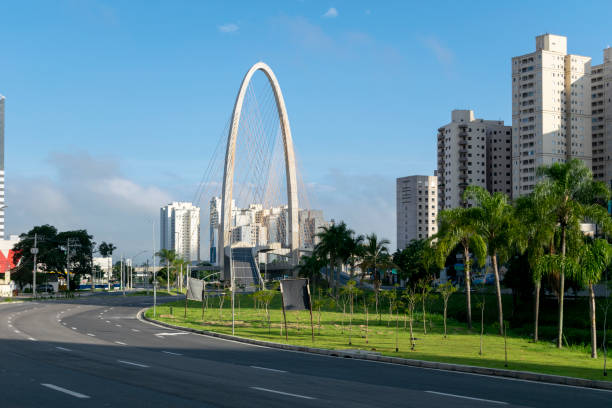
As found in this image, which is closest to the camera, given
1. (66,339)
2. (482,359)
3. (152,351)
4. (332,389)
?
(332,389)

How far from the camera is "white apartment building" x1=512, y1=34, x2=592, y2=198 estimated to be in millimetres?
147875

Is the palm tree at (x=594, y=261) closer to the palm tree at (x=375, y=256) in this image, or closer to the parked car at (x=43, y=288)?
the palm tree at (x=375, y=256)

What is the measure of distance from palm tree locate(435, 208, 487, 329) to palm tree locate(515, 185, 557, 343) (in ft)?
12.6

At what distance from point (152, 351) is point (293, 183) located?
84.6 metres

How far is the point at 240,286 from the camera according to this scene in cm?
12244

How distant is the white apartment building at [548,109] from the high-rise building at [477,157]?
14653mm

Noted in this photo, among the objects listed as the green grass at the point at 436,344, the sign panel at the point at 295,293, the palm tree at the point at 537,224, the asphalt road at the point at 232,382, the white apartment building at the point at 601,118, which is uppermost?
the white apartment building at the point at 601,118

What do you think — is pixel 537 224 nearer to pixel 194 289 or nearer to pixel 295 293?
pixel 295 293

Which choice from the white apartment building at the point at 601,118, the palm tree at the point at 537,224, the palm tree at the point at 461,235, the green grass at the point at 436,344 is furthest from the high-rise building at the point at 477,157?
the palm tree at the point at 537,224

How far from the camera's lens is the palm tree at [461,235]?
139 feet

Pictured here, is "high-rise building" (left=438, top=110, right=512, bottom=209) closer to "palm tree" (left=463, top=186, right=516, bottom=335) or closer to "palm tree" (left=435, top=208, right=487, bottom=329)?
"palm tree" (left=435, top=208, right=487, bottom=329)

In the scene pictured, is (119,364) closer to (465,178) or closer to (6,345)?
(6,345)

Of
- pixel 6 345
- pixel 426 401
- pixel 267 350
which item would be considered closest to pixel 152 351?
pixel 267 350

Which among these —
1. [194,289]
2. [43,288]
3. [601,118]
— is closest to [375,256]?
[194,289]
